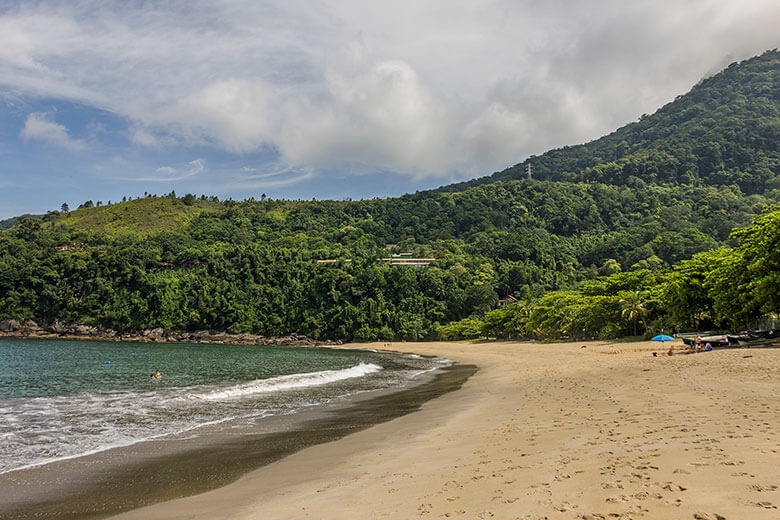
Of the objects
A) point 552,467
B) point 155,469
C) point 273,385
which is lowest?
point 273,385

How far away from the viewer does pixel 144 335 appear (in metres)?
129

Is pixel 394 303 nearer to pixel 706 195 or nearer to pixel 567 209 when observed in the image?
pixel 567 209

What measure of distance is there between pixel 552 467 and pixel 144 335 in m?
143

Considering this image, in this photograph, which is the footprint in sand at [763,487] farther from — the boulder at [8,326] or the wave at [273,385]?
the boulder at [8,326]

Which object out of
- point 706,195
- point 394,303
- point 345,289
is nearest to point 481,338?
point 394,303

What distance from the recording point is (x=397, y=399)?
2228cm

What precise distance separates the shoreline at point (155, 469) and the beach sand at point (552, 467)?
2.43ft

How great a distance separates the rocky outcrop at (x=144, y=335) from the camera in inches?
4875

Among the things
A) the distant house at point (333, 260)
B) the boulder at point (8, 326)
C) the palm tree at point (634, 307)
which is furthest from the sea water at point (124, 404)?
the distant house at point (333, 260)

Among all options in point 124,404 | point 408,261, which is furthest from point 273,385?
point 408,261

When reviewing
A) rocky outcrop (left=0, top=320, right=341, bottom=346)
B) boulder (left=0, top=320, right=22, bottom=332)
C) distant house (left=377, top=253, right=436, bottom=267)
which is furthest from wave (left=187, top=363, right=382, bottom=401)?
boulder (left=0, top=320, right=22, bottom=332)

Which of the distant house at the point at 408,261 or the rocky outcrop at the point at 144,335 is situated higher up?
the distant house at the point at 408,261

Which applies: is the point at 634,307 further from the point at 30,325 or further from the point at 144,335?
the point at 30,325

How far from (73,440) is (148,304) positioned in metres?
137
